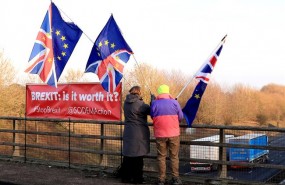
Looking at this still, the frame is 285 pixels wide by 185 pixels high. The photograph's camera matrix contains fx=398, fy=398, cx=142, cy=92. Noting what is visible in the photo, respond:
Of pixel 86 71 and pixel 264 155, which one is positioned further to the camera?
pixel 86 71

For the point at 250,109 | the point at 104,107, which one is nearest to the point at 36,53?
the point at 104,107

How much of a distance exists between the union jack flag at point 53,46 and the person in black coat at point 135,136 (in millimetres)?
2416

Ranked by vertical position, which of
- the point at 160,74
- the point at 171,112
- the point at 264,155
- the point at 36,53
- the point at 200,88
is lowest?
the point at 264,155

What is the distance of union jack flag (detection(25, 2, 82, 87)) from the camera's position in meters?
9.80

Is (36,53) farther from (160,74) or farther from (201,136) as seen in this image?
(160,74)

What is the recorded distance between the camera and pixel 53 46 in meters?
9.88

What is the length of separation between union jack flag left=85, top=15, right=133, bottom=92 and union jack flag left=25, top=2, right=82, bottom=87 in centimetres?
83

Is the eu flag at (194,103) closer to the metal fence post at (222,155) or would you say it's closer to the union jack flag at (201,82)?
the union jack flag at (201,82)

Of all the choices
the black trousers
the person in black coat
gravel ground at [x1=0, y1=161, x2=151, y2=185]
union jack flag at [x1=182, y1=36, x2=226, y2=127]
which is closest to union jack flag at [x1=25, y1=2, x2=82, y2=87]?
gravel ground at [x1=0, y1=161, x2=151, y2=185]

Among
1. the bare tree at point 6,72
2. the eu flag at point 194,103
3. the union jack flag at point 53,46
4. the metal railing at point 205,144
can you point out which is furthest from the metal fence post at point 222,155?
the bare tree at point 6,72

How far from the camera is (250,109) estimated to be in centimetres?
7900

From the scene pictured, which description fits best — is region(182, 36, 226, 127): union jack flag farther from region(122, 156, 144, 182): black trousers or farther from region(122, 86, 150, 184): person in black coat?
region(122, 156, 144, 182): black trousers

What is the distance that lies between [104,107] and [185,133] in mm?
2265

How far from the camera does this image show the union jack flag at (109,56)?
29.9ft
